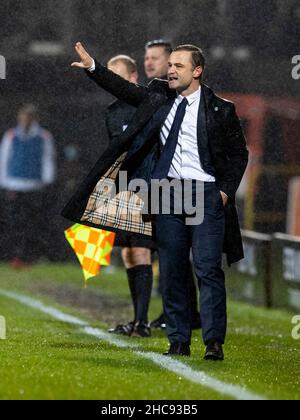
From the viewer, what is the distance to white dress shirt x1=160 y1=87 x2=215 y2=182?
8.45 metres

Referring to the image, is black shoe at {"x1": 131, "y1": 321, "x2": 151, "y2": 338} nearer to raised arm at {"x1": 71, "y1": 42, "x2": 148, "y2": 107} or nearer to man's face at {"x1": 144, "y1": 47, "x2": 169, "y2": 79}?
man's face at {"x1": 144, "y1": 47, "x2": 169, "y2": 79}

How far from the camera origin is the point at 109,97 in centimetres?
1717

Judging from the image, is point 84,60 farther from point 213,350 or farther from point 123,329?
point 123,329

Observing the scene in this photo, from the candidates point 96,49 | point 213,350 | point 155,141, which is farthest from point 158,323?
point 96,49

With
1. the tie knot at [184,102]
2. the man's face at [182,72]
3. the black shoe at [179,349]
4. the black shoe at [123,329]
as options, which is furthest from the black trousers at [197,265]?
the black shoe at [123,329]

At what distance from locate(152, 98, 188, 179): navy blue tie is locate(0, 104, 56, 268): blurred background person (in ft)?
31.6

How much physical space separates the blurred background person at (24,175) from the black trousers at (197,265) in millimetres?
9495

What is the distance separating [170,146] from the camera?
852 cm

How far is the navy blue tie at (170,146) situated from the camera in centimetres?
851

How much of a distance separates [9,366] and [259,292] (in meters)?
6.67

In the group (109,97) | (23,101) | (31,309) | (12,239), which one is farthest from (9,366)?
(23,101)

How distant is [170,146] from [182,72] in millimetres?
471

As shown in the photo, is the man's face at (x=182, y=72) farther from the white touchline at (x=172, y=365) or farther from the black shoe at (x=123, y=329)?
the black shoe at (x=123, y=329)
